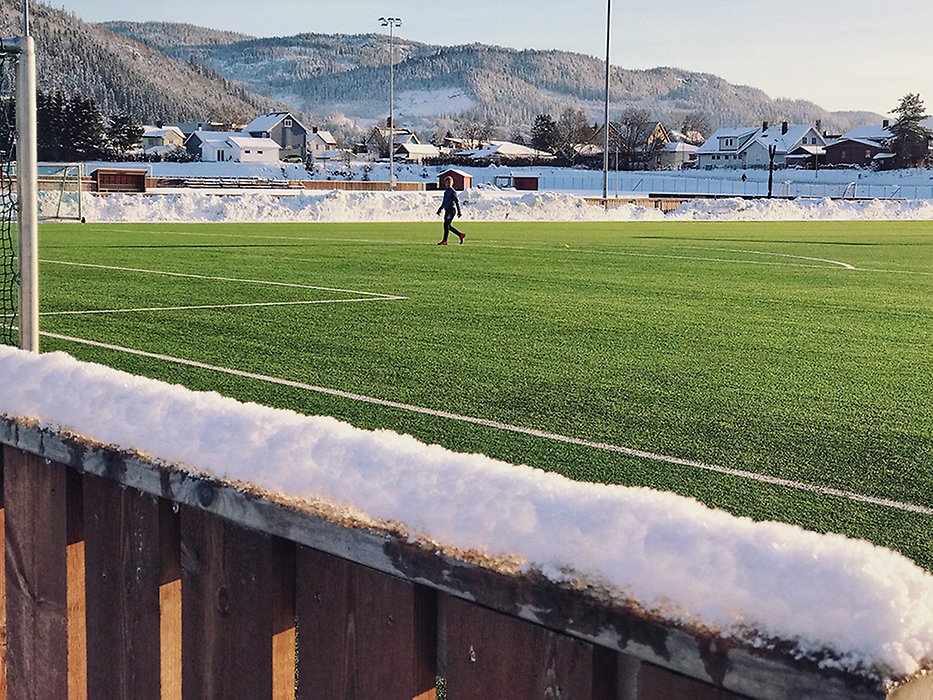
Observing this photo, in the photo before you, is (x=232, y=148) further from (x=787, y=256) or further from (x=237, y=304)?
(x=237, y=304)

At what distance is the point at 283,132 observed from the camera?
192m

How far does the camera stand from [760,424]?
23.0 ft

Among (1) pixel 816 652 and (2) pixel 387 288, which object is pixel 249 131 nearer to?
(2) pixel 387 288

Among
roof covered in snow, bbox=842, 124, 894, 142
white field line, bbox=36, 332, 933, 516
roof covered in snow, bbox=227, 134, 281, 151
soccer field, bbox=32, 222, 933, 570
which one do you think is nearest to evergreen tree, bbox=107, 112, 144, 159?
roof covered in snow, bbox=227, 134, 281, 151

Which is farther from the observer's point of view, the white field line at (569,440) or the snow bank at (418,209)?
the snow bank at (418,209)

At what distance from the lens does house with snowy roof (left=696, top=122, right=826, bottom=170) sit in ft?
535

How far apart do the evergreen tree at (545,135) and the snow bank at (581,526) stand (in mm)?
171347

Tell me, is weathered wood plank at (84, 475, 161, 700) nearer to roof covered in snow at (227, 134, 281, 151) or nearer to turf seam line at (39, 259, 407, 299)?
turf seam line at (39, 259, 407, 299)

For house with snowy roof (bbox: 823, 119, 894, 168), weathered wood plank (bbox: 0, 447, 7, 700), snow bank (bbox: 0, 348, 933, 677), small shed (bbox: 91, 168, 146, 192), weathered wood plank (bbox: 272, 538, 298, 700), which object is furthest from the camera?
house with snowy roof (bbox: 823, 119, 894, 168)

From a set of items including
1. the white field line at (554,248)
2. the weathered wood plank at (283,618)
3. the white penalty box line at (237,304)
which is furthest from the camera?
the white field line at (554,248)

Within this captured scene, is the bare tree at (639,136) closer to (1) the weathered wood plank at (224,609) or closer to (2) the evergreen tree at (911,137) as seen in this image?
(2) the evergreen tree at (911,137)

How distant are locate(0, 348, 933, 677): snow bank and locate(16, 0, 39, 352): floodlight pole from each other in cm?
261

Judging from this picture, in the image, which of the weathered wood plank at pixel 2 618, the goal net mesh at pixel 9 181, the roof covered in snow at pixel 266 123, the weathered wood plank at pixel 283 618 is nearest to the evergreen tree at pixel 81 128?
the roof covered in snow at pixel 266 123

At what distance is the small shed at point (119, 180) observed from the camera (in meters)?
46.6
